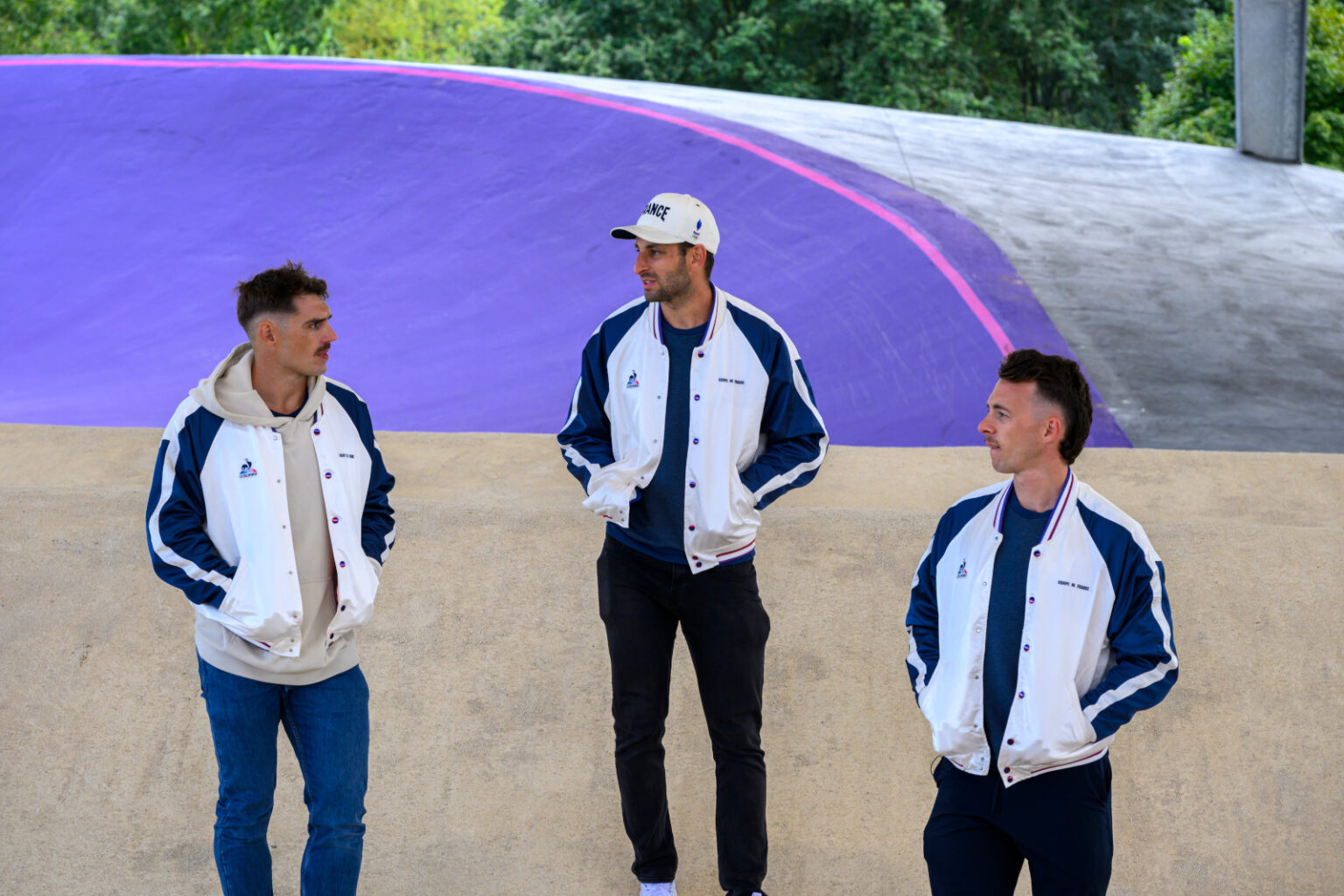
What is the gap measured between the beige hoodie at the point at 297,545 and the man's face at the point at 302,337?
0.10 meters

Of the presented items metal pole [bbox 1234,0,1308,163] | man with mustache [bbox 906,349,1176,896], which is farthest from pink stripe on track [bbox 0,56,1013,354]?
man with mustache [bbox 906,349,1176,896]

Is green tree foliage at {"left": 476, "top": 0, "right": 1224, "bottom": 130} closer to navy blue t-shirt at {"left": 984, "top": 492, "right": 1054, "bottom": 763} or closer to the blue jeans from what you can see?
the blue jeans

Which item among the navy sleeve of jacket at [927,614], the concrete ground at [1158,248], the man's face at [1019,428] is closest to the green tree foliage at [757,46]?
the concrete ground at [1158,248]

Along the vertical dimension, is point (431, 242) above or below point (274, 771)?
below

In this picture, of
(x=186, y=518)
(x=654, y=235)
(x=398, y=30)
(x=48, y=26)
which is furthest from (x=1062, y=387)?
(x=398, y=30)

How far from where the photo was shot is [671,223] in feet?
13.1

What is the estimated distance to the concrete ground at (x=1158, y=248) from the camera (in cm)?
852

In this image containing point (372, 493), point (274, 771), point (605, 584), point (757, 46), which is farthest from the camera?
point (757, 46)

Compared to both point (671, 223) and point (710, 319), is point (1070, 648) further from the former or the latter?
point (671, 223)

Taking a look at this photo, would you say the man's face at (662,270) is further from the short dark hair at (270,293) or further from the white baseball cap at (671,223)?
the short dark hair at (270,293)

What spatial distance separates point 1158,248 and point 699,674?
28.1 feet

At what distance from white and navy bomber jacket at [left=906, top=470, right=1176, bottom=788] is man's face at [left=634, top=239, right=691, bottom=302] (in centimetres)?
133

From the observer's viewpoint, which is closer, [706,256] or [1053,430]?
[1053,430]

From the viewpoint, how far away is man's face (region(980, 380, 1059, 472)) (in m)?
3.08
